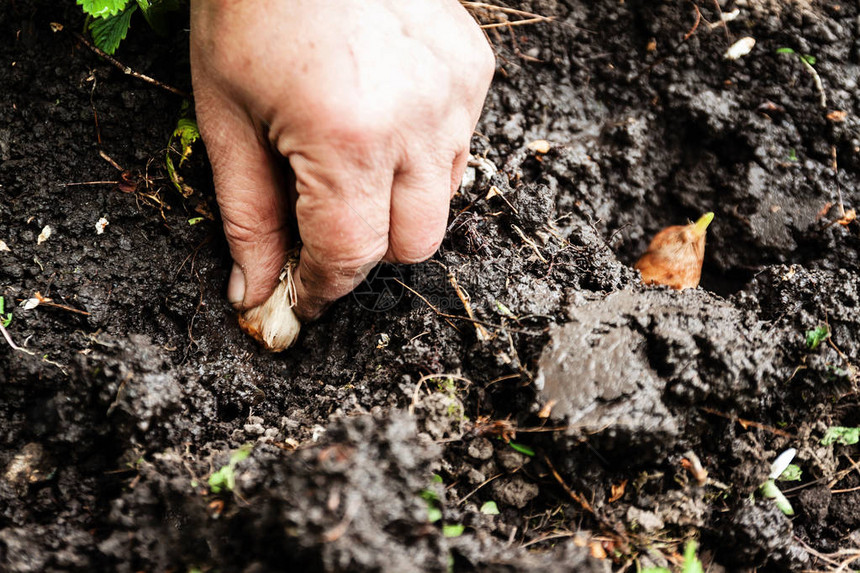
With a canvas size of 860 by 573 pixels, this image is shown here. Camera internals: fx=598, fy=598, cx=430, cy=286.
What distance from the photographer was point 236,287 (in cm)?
200

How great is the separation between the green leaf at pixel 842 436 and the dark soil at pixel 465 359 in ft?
0.10

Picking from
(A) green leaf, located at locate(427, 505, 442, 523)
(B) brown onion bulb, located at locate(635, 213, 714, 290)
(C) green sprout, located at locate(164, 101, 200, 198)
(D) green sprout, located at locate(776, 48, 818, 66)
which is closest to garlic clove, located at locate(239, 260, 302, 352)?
(C) green sprout, located at locate(164, 101, 200, 198)

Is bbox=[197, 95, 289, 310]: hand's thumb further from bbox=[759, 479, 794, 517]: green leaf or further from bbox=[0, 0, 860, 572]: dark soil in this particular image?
bbox=[759, 479, 794, 517]: green leaf

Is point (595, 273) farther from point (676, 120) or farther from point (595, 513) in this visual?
point (676, 120)

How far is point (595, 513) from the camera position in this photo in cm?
154

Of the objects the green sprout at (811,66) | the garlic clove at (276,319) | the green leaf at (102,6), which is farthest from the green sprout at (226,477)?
the green sprout at (811,66)

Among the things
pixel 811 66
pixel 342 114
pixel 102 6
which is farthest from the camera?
pixel 811 66

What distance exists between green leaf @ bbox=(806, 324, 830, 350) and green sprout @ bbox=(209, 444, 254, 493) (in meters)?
1.62

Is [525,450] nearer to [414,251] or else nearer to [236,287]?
[414,251]

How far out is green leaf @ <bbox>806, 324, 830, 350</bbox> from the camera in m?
1.75

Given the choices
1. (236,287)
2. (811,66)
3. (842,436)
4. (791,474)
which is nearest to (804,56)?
(811,66)

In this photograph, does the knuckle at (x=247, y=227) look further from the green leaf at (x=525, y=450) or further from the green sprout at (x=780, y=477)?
the green sprout at (x=780, y=477)

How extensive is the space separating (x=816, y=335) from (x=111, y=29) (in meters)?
2.34

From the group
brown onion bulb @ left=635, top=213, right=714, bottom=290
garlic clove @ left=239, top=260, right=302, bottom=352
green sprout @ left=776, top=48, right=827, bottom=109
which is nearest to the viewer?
garlic clove @ left=239, top=260, right=302, bottom=352
